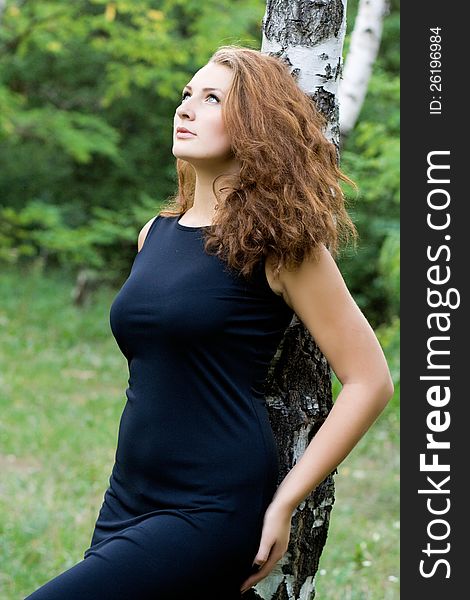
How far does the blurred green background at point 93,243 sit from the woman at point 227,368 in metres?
0.61

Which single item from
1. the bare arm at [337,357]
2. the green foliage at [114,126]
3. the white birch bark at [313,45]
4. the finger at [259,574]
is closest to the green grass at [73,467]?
the green foliage at [114,126]

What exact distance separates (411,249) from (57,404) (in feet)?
16.0

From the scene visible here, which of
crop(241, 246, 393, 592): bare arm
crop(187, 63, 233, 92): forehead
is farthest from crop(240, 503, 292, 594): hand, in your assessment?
crop(187, 63, 233, 92): forehead

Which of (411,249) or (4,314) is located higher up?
(4,314)

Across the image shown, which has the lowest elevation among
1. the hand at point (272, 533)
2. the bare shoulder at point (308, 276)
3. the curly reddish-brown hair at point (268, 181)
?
the hand at point (272, 533)

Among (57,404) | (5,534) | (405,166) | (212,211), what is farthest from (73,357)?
(212,211)

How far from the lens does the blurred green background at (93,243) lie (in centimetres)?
526

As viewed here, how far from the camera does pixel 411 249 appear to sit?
3.99 meters

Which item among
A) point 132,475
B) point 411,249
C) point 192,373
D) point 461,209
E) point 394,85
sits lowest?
point 132,475

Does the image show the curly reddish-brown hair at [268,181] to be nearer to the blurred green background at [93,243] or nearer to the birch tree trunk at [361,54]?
the blurred green background at [93,243]

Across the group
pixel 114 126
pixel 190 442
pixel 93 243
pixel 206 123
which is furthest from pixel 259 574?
pixel 114 126

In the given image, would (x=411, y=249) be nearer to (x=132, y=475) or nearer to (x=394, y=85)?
(x=132, y=475)

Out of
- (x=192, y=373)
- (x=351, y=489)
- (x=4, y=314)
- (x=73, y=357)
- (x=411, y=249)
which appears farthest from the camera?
(x=4, y=314)

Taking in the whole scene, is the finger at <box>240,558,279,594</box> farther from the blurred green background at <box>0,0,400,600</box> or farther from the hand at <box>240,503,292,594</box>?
the blurred green background at <box>0,0,400,600</box>
